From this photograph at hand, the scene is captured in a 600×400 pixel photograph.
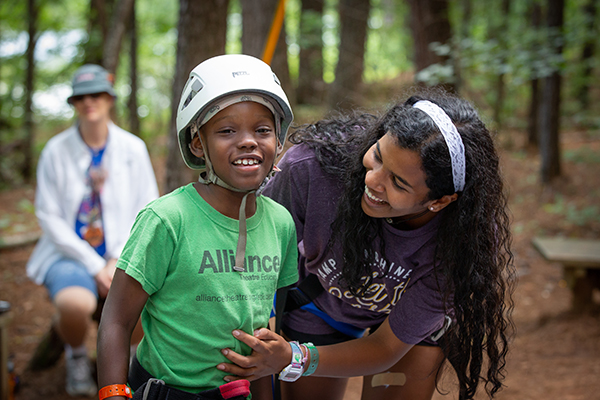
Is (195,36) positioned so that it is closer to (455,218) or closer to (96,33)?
(455,218)

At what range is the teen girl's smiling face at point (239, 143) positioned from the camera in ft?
5.16

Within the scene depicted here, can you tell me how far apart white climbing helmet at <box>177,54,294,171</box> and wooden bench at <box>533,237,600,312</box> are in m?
3.84

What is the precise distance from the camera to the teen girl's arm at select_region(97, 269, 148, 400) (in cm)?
144

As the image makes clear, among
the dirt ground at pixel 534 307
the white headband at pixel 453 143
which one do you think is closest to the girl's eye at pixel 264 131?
the white headband at pixel 453 143

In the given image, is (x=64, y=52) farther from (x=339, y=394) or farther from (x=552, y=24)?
(x=339, y=394)

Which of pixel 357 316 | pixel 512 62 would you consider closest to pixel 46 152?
pixel 357 316

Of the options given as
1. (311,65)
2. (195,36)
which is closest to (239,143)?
(195,36)

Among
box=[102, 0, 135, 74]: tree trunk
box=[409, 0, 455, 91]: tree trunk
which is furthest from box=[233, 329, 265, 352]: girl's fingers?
box=[409, 0, 455, 91]: tree trunk

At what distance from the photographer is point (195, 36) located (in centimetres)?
381

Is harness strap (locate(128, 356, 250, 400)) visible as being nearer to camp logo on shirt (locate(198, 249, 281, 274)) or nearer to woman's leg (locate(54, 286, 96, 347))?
camp logo on shirt (locate(198, 249, 281, 274))

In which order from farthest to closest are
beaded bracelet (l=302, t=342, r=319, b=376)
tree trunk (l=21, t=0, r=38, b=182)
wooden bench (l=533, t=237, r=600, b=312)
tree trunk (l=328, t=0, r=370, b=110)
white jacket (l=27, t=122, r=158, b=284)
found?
1. tree trunk (l=21, t=0, r=38, b=182)
2. tree trunk (l=328, t=0, r=370, b=110)
3. wooden bench (l=533, t=237, r=600, b=312)
4. white jacket (l=27, t=122, r=158, b=284)
5. beaded bracelet (l=302, t=342, r=319, b=376)

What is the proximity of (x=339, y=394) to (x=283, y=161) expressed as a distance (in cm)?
118

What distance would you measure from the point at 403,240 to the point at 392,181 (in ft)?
1.01

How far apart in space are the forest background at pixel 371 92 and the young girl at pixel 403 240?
0.43 m
